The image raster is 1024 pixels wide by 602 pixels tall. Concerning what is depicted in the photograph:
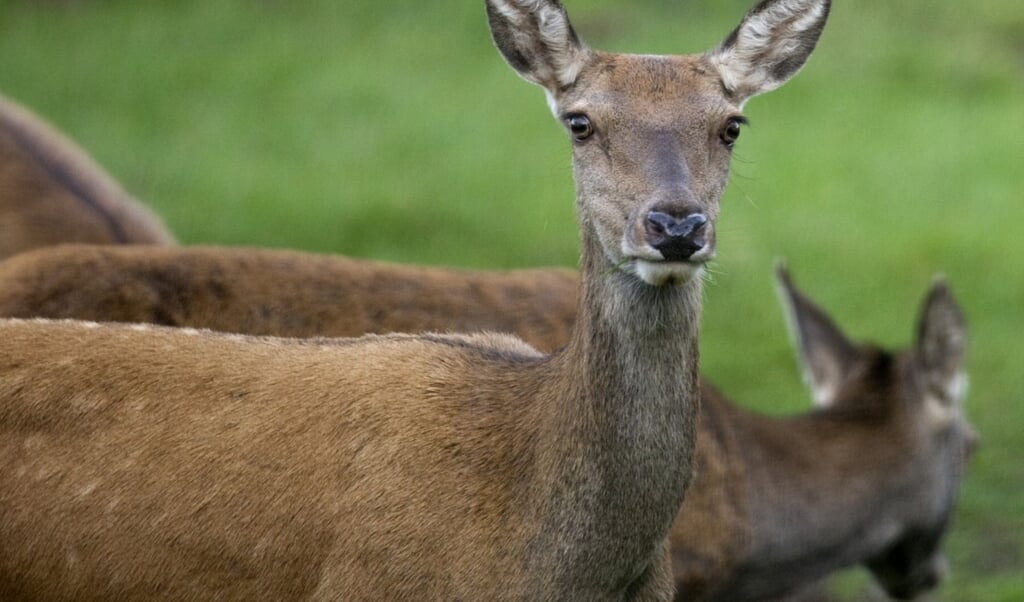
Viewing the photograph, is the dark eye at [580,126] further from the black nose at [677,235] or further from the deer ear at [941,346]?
the deer ear at [941,346]

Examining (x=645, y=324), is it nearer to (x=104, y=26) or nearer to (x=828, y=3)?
(x=828, y=3)

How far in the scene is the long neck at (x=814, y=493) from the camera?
289 inches

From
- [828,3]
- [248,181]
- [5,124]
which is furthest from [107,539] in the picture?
[248,181]

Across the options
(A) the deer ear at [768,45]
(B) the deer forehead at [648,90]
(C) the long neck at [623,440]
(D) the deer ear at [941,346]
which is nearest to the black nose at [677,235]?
(C) the long neck at [623,440]

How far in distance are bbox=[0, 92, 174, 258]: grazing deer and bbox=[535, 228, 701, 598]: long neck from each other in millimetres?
4133

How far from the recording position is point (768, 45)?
5.71 m

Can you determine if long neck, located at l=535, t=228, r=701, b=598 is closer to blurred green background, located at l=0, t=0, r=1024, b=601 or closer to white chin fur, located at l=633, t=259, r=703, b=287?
white chin fur, located at l=633, t=259, r=703, b=287

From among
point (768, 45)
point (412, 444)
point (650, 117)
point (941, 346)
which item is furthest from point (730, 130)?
point (941, 346)

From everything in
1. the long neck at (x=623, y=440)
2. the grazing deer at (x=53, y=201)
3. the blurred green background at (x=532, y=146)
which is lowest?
the blurred green background at (x=532, y=146)

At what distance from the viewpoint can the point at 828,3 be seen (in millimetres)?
5871

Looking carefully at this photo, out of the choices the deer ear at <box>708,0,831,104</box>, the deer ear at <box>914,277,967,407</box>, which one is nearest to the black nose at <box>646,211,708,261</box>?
the deer ear at <box>708,0,831,104</box>

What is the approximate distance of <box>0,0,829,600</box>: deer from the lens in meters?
5.12

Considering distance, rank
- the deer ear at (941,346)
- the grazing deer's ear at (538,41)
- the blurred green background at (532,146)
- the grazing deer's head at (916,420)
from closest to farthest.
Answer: the grazing deer's ear at (538,41)
the grazing deer's head at (916,420)
the deer ear at (941,346)
the blurred green background at (532,146)

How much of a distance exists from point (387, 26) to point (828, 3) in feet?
33.9
